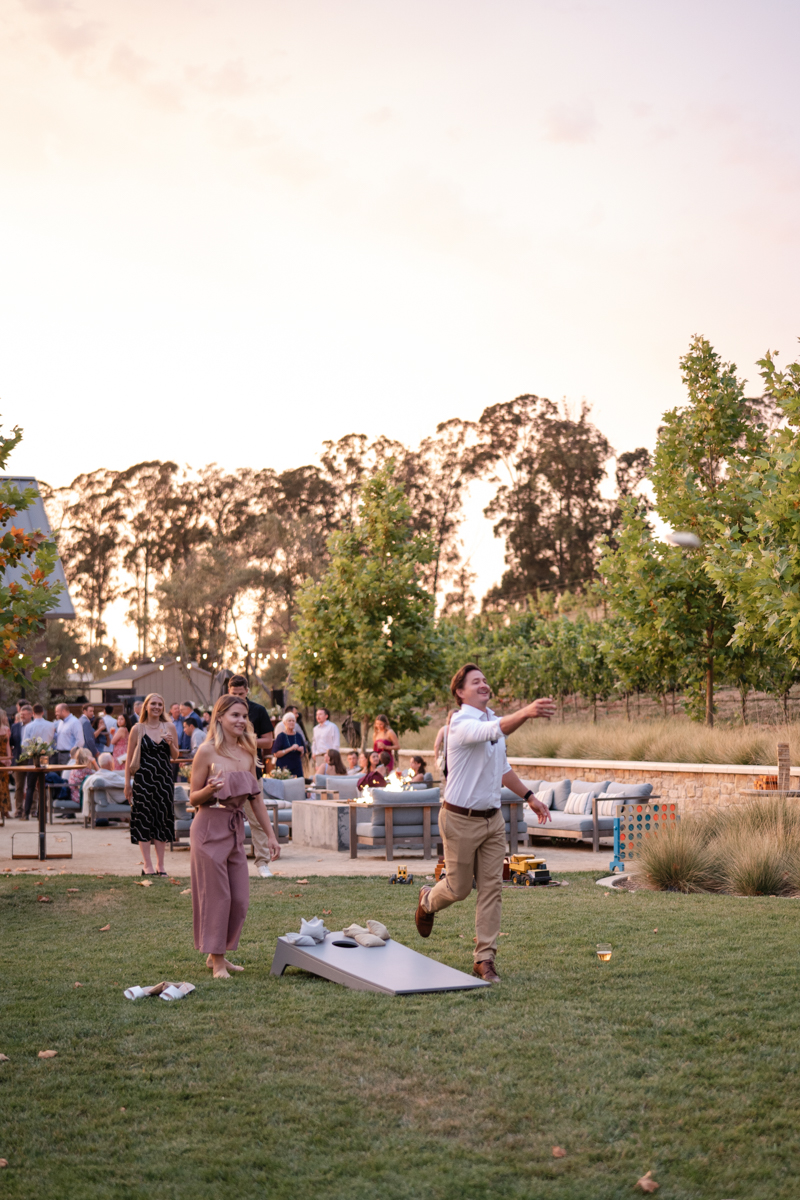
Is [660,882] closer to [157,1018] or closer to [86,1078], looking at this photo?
[157,1018]

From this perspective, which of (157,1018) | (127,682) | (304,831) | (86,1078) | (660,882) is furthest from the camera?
(127,682)

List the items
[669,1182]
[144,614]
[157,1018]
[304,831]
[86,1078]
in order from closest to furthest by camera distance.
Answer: [669,1182], [86,1078], [157,1018], [304,831], [144,614]

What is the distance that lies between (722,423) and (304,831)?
9486mm

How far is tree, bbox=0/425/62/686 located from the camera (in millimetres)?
9375

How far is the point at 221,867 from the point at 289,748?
1044 cm

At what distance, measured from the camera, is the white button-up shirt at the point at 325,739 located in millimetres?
18797

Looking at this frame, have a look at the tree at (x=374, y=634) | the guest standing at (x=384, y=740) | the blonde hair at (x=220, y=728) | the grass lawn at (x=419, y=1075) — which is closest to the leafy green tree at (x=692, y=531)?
the guest standing at (x=384, y=740)

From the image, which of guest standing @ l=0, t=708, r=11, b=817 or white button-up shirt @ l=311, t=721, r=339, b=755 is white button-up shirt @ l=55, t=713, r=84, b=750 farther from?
white button-up shirt @ l=311, t=721, r=339, b=755

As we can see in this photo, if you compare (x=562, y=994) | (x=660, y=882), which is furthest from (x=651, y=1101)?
(x=660, y=882)

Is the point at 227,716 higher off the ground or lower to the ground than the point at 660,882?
higher

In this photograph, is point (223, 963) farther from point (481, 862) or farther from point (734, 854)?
point (734, 854)

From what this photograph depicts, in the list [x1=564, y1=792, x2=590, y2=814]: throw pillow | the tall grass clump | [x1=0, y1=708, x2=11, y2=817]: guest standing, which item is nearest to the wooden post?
the tall grass clump

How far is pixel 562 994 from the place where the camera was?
6293mm

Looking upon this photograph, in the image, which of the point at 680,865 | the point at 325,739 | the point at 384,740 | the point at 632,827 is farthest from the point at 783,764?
the point at 325,739
